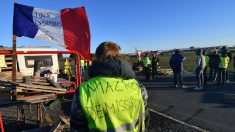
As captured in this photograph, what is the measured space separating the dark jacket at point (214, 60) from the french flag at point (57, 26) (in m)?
13.1

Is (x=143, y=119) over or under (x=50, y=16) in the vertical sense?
under

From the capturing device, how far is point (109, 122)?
307 cm

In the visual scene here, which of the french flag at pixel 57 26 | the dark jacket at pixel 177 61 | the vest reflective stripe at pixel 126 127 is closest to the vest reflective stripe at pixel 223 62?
the dark jacket at pixel 177 61

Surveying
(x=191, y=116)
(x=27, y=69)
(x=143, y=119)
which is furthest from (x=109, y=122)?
(x=27, y=69)

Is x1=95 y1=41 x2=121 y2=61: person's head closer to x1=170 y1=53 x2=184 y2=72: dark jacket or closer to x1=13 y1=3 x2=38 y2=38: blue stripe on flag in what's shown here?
x1=13 y1=3 x2=38 y2=38: blue stripe on flag

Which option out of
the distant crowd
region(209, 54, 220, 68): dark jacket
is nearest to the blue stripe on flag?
the distant crowd

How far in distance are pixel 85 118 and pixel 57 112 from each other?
8.51 m

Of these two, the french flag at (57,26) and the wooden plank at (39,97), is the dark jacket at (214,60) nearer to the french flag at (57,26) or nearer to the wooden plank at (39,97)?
the french flag at (57,26)

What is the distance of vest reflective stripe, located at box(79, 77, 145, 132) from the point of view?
3.01m

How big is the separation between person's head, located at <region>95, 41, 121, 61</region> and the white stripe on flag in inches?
115

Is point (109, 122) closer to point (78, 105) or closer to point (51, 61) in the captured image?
point (78, 105)

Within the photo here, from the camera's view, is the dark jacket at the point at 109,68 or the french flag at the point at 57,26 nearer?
the dark jacket at the point at 109,68

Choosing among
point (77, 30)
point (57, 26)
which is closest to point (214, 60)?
point (77, 30)

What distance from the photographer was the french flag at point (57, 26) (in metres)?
5.91
